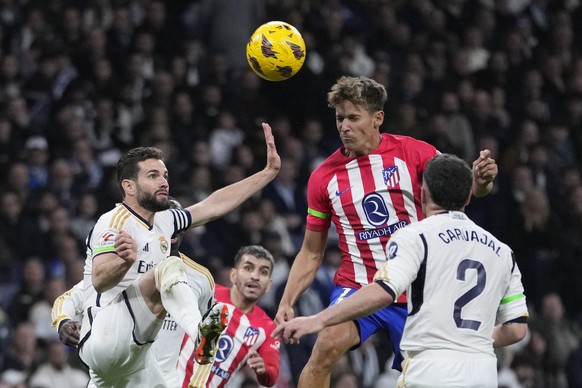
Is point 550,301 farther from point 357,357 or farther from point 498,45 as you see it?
point 498,45

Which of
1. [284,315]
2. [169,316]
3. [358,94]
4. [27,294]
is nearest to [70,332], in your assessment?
[169,316]

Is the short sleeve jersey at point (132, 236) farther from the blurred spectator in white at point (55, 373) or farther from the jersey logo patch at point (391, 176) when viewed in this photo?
the blurred spectator in white at point (55, 373)

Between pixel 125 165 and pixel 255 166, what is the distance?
5.54 meters

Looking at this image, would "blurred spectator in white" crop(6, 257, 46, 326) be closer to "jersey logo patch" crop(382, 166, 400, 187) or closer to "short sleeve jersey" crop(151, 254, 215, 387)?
"short sleeve jersey" crop(151, 254, 215, 387)

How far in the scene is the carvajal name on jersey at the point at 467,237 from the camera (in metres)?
5.77

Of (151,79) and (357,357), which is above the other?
(151,79)

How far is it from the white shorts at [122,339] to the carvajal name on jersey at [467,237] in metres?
2.24

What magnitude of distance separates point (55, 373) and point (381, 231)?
4.46 meters

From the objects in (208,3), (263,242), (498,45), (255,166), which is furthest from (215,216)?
(498,45)

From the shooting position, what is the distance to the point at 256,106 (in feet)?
45.6

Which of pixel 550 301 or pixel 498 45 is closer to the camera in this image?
pixel 550 301

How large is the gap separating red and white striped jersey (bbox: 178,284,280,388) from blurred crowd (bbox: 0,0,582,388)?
2.59m

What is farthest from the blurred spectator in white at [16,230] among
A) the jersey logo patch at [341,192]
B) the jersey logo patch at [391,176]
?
the jersey logo patch at [391,176]

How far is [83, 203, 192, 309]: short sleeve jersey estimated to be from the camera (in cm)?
727
